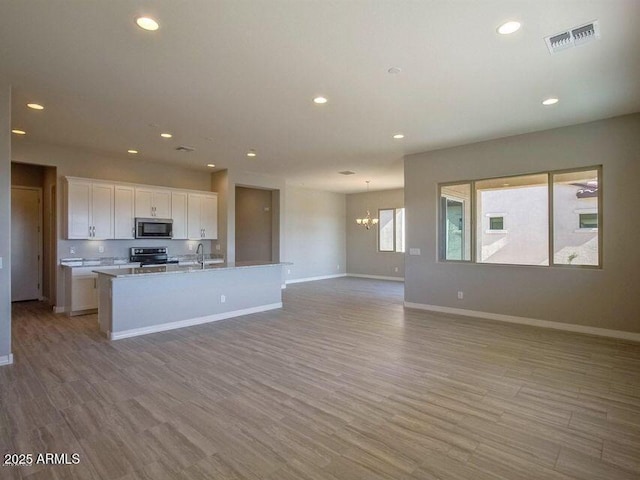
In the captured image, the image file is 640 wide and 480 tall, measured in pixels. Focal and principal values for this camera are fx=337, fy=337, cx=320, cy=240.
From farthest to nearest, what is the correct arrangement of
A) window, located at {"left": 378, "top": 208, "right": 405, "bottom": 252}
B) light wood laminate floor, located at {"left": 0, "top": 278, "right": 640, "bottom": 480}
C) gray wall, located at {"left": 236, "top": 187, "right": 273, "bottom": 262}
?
1. window, located at {"left": 378, "top": 208, "right": 405, "bottom": 252}
2. gray wall, located at {"left": 236, "top": 187, "right": 273, "bottom": 262}
3. light wood laminate floor, located at {"left": 0, "top": 278, "right": 640, "bottom": 480}

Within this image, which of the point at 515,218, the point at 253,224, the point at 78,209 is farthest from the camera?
the point at 253,224

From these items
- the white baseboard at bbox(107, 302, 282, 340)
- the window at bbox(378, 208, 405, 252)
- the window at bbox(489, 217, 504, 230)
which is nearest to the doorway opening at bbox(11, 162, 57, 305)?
the white baseboard at bbox(107, 302, 282, 340)

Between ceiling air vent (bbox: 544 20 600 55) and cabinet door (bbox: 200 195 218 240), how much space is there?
6.94m

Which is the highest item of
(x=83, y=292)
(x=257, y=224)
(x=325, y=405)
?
(x=257, y=224)

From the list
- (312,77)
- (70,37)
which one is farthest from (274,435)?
(70,37)

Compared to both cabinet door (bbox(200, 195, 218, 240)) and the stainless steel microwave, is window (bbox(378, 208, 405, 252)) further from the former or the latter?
the stainless steel microwave

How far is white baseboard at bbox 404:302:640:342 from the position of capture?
470cm

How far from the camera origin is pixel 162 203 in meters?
7.19

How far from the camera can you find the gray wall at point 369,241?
11148 millimetres

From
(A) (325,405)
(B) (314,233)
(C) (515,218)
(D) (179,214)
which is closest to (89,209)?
(D) (179,214)

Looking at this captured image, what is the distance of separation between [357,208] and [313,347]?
8416mm

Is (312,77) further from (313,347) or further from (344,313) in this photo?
(344,313)

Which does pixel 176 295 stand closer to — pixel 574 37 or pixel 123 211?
pixel 123 211

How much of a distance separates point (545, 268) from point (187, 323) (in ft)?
18.8
